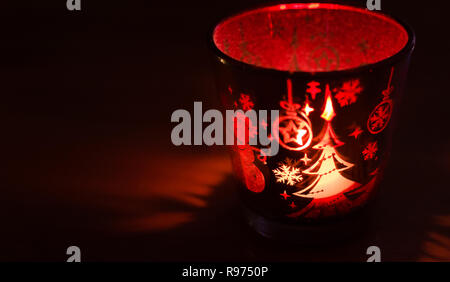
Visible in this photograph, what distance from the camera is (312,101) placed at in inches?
19.9

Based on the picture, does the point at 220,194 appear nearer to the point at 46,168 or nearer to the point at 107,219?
the point at 107,219

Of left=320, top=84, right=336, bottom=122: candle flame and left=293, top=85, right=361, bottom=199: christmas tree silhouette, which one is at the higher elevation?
left=320, top=84, right=336, bottom=122: candle flame

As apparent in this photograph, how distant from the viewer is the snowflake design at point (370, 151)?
554mm

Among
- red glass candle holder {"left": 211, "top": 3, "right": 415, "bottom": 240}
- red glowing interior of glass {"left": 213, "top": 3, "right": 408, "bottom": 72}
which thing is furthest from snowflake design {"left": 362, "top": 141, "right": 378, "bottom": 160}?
red glowing interior of glass {"left": 213, "top": 3, "right": 408, "bottom": 72}

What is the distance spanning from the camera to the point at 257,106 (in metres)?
0.53

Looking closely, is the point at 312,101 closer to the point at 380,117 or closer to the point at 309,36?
the point at 380,117

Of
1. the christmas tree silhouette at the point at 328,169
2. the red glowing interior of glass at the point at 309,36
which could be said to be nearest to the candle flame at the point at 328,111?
the christmas tree silhouette at the point at 328,169

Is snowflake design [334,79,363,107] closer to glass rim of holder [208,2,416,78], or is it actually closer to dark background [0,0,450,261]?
glass rim of holder [208,2,416,78]

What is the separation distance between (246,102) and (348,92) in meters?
0.10

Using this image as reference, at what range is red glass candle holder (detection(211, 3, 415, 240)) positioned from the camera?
504mm

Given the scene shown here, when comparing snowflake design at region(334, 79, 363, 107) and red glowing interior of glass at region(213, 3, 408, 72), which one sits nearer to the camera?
snowflake design at region(334, 79, 363, 107)

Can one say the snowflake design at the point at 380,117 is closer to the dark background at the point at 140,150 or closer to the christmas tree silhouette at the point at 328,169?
the christmas tree silhouette at the point at 328,169
